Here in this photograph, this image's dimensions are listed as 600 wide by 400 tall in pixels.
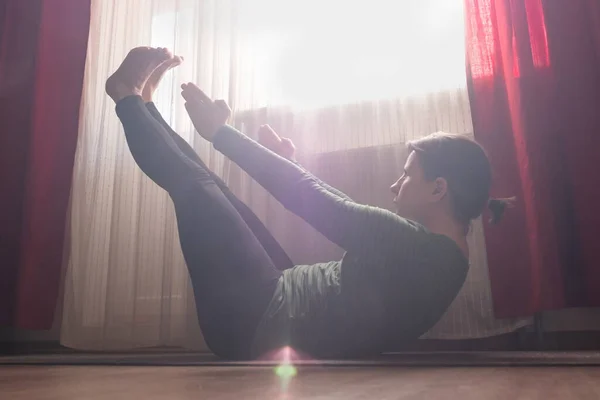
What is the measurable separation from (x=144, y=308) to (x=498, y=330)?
1003mm

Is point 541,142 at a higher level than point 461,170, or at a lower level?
higher

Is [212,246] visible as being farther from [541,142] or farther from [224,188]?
[541,142]

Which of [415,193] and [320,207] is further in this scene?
[415,193]

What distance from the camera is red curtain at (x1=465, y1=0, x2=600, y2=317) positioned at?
1263 mm

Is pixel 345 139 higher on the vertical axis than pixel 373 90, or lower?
lower

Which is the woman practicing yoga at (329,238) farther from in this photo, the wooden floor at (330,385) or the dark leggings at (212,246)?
the wooden floor at (330,385)

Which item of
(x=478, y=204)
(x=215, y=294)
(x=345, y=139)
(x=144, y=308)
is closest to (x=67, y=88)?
(x=144, y=308)

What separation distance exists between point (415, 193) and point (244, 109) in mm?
706

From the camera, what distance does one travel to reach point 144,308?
5.32ft

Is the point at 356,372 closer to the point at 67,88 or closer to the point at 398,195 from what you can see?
the point at 398,195

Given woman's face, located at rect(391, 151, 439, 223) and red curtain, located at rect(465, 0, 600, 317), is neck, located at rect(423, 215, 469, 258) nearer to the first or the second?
woman's face, located at rect(391, 151, 439, 223)

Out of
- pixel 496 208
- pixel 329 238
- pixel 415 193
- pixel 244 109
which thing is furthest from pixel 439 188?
pixel 244 109

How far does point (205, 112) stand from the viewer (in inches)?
47.2

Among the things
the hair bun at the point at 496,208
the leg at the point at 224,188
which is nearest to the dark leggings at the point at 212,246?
the leg at the point at 224,188
